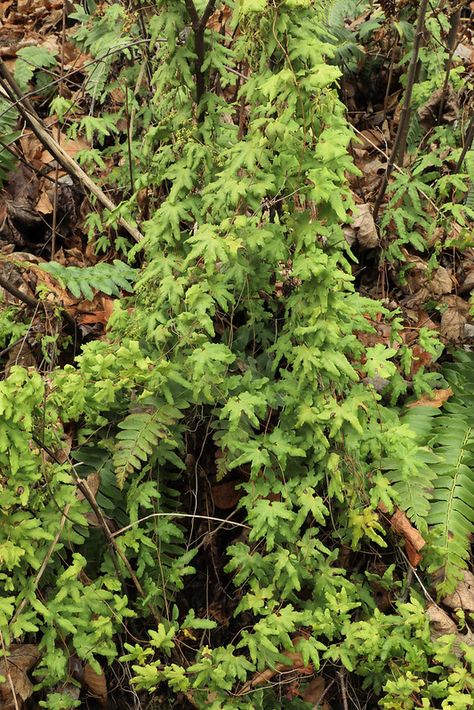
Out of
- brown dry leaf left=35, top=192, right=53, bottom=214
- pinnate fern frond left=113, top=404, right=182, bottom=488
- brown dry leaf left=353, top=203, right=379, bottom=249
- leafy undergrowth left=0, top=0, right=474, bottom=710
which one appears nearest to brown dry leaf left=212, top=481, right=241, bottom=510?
leafy undergrowth left=0, top=0, right=474, bottom=710

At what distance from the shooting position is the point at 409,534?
3119mm

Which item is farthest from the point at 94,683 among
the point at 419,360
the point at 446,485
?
the point at 419,360

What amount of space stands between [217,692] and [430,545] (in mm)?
1038

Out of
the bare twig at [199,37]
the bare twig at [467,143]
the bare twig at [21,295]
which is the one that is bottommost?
the bare twig at [21,295]

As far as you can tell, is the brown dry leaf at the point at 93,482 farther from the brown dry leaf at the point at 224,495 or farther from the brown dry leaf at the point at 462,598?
the brown dry leaf at the point at 462,598

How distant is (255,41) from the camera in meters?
2.51

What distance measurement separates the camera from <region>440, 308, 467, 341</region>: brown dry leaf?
391cm

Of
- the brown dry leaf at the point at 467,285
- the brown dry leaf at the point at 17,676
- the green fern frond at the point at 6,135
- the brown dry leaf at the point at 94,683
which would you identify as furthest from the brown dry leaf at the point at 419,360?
the green fern frond at the point at 6,135

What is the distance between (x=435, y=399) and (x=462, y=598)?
967 millimetres

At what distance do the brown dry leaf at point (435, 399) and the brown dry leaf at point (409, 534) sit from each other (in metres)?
0.61

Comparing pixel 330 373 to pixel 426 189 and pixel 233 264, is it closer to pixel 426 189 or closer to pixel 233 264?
pixel 233 264

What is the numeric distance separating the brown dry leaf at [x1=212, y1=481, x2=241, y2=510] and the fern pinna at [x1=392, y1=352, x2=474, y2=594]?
0.72 metres

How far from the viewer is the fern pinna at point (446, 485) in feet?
9.78

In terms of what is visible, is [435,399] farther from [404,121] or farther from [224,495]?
[404,121]
